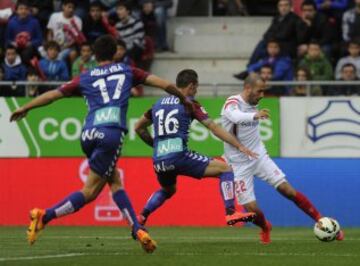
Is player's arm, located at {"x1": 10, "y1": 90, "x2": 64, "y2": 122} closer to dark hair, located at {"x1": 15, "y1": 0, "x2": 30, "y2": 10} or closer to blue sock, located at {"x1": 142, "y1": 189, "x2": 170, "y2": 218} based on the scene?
blue sock, located at {"x1": 142, "y1": 189, "x2": 170, "y2": 218}

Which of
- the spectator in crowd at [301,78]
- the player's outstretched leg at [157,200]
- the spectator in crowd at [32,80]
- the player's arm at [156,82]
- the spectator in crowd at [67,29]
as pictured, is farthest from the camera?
the spectator in crowd at [67,29]

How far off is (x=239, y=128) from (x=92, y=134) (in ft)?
10.3

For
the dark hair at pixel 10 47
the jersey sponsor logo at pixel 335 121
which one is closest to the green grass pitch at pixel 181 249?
the jersey sponsor logo at pixel 335 121

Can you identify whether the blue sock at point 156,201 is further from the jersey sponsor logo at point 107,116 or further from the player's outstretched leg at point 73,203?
the jersey sponsor logo at point 107,116

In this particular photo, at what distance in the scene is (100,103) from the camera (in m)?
13.4

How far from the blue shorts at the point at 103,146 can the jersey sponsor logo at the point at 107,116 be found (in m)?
0.08

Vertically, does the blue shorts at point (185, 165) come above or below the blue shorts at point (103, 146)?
below

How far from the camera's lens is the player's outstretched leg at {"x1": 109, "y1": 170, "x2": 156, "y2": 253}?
42.4ft

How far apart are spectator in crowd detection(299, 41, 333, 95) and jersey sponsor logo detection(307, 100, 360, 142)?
1.00 metres

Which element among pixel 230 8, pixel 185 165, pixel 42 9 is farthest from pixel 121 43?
pixel 185 165

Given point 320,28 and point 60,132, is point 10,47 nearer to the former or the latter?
point 60,132

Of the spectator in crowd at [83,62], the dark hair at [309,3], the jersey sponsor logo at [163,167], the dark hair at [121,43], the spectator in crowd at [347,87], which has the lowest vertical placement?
the spectator in crowd at [347,87]

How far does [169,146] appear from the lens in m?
15.4

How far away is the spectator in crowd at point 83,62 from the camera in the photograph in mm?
22266
